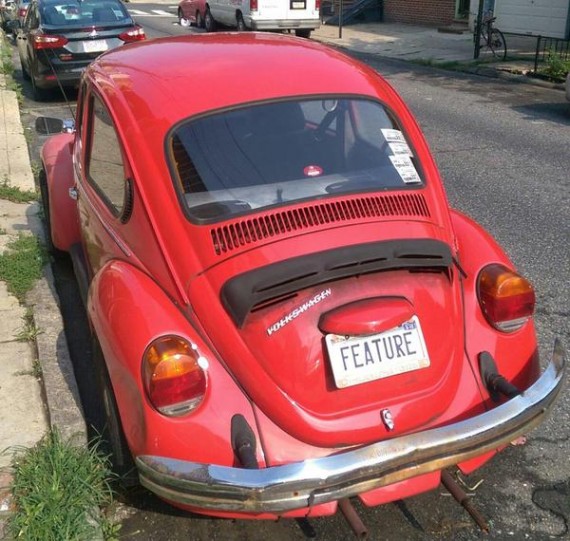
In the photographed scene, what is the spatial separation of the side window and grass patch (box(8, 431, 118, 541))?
1.13m

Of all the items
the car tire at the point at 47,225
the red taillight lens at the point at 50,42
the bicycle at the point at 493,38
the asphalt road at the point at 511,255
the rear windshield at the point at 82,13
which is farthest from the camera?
the bicycle at the point at 493,38

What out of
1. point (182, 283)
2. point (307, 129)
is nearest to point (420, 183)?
point (307, 129)

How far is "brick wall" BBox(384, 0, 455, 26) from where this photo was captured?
959 inches

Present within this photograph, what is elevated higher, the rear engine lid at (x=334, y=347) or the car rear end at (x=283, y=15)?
the rear engine lid at (x=334, y=347)

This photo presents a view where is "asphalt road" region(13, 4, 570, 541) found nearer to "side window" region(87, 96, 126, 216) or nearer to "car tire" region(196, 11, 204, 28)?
"side window" region(87, 96, 126, 216)

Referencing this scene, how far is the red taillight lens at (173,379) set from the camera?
8.95ft

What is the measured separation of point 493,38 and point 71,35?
10440mm

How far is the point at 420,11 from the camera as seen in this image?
25.6m

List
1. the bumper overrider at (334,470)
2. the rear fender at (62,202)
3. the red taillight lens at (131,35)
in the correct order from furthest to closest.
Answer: the red taillight lens at (131,35)
the rear fender at (62,202)
the bumper overrider at (334,470)

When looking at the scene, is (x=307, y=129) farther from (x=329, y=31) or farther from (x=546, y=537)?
(x=329, y=31)

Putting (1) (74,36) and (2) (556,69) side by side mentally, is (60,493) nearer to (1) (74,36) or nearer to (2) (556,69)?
(1) (74,36)

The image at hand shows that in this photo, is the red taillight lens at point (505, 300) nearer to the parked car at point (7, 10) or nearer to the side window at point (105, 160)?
the side window at point (105, 160)

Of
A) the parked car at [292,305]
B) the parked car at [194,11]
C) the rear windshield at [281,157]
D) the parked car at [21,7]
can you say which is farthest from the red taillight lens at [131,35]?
the parked car at [194,11]

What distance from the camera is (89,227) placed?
4176 millimetres
